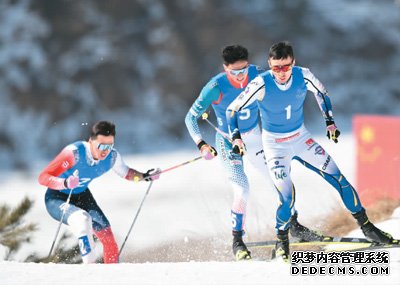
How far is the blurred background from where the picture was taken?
21.3 m

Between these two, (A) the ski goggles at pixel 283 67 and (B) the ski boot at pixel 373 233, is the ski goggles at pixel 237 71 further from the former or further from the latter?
(B) the ski boot at pixel 373 233

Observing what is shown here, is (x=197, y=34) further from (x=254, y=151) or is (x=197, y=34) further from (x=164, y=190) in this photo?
(x=254, y=151)

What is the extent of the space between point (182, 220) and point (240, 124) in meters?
6.78

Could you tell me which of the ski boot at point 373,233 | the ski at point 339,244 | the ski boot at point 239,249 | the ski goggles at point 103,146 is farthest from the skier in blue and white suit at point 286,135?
the ski goggles at point 103,146

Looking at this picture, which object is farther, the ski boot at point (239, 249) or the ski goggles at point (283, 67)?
the ski boot at point (239, 249)

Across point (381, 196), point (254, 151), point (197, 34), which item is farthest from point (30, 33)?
point (254, 151)

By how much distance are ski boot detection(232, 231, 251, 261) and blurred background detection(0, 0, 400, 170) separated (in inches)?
524

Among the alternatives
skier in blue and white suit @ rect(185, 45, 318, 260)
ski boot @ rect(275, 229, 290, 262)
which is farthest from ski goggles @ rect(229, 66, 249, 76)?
ski boot @ rect(275, 229, 290, 262)

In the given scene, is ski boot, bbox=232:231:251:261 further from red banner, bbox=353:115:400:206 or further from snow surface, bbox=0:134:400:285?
red banner, bbox=353:115:400:206

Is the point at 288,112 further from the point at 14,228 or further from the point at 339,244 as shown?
the point at 14,228

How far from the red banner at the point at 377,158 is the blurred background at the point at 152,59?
1017 cm

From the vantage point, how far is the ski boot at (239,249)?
22.0 feet

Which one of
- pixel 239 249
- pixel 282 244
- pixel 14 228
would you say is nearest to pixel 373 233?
pixel 282 244

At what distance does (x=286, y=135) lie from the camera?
6.25m
